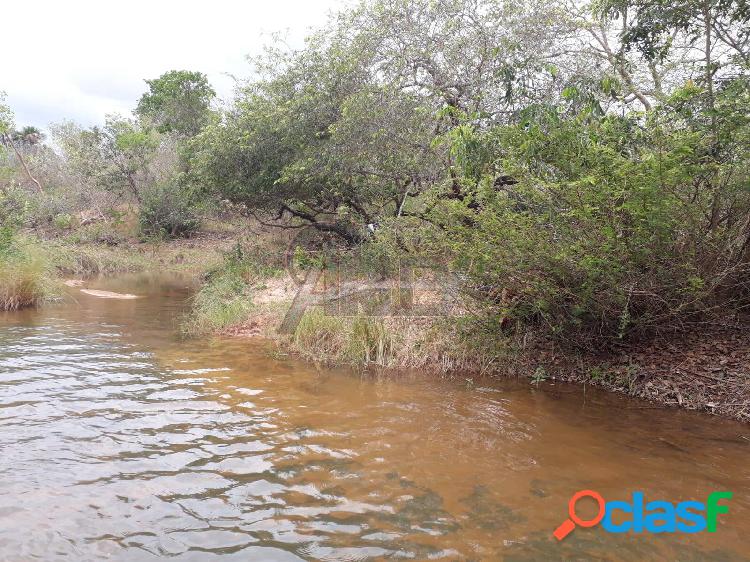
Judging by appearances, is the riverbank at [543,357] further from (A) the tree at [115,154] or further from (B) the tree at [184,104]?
(B) the tree at [184,104]

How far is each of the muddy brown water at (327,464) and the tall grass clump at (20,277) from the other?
4748 mm

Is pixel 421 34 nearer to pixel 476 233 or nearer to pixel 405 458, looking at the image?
pixel 476 233

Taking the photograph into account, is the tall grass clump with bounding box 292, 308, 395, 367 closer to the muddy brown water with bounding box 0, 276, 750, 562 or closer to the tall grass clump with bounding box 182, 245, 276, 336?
the muddy brown water with bounding box 0, 276, 750, 562

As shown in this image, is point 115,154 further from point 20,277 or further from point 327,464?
point 327,464

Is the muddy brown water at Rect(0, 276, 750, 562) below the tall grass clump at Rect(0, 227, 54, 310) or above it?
below

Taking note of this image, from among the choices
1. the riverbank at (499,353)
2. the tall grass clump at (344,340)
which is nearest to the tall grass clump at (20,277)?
the riverbank at (499,353)

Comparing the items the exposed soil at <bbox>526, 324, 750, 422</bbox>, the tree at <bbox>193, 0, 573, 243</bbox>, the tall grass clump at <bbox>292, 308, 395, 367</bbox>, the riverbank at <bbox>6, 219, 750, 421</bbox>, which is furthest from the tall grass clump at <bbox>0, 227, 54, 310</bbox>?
the exposed soil at <bbox>526, 324, 750, 422</bbox>

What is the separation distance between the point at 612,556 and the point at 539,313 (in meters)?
4.81

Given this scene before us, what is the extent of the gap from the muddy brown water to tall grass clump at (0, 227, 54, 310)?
15.6ft

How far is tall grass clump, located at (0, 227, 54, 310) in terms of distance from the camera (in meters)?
12.4

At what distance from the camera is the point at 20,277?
12523 millimetres

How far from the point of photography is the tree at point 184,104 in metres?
34.6

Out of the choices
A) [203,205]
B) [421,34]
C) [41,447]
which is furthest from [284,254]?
[41,447]

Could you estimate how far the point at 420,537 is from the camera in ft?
12.2
